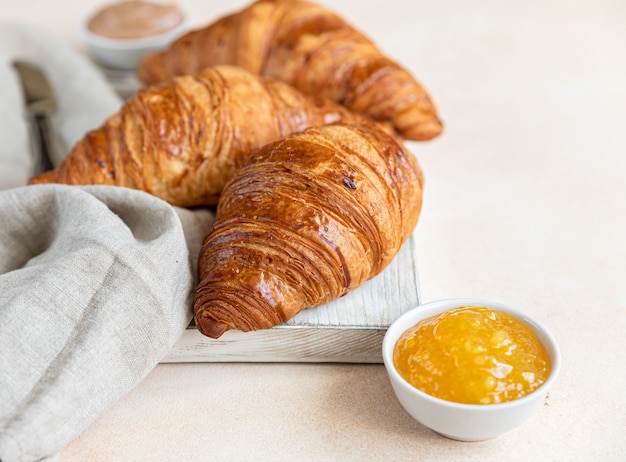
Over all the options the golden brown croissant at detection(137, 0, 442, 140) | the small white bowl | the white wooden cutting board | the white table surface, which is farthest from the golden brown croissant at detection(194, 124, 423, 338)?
the small white bowl

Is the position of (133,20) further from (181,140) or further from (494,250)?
(494,250)

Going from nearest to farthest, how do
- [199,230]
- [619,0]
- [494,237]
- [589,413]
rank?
[589,413] → [199,230] → [494,237] → [619,0]

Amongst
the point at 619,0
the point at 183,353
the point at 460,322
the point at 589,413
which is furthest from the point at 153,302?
the point at 619,0

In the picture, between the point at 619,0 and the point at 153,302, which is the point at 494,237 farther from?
the point at 619,0

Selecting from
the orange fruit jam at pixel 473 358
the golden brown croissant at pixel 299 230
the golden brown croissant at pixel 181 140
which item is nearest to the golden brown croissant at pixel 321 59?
the golden brown croissant at pixel 181 140

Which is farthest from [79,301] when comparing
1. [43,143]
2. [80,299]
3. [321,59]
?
[43,143]
